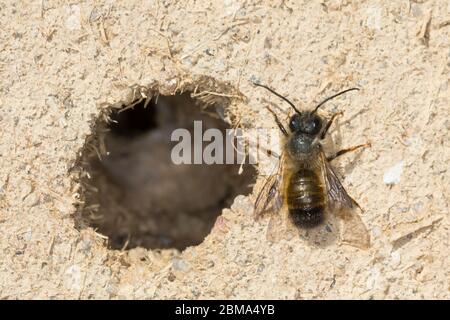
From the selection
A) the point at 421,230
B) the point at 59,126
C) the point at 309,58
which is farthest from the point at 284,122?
the point at 59,126

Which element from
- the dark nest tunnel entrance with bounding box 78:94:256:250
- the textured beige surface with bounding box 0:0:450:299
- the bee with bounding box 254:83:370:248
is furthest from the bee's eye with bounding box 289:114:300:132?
the dark nest tunnel entrance with bounding box 78:94:256:250

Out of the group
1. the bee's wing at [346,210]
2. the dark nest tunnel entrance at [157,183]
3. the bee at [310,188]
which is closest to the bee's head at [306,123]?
the bee at [310,188]

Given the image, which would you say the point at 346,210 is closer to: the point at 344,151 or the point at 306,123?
the point at 344,151

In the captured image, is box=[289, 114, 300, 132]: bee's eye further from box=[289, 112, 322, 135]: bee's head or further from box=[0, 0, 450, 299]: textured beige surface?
box=[0, 0, 450, 299]: textured beige surface

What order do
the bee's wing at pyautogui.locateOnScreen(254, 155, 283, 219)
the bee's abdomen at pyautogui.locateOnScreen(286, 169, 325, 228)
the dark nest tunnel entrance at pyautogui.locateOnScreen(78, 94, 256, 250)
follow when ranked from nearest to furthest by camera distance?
the bee's abdomen at pyautogui.locateOnScreen(286, 169, 325, 228), the bee's wing at pyautogui.locateOnScreen(254, 155, 283, 219), the dark nest tunnel entrance at pyautogui.locateOnScreen(78, 94, 256, 250)

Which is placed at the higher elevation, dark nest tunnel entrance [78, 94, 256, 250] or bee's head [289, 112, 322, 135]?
dark nest tunnel entrance [78, 94, 256, 250]

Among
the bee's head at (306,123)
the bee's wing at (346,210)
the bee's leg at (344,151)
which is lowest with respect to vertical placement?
the bee's wing at (346,210)

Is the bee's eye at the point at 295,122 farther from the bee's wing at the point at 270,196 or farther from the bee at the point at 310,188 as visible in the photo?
the bee's wing at the point at 270,196
